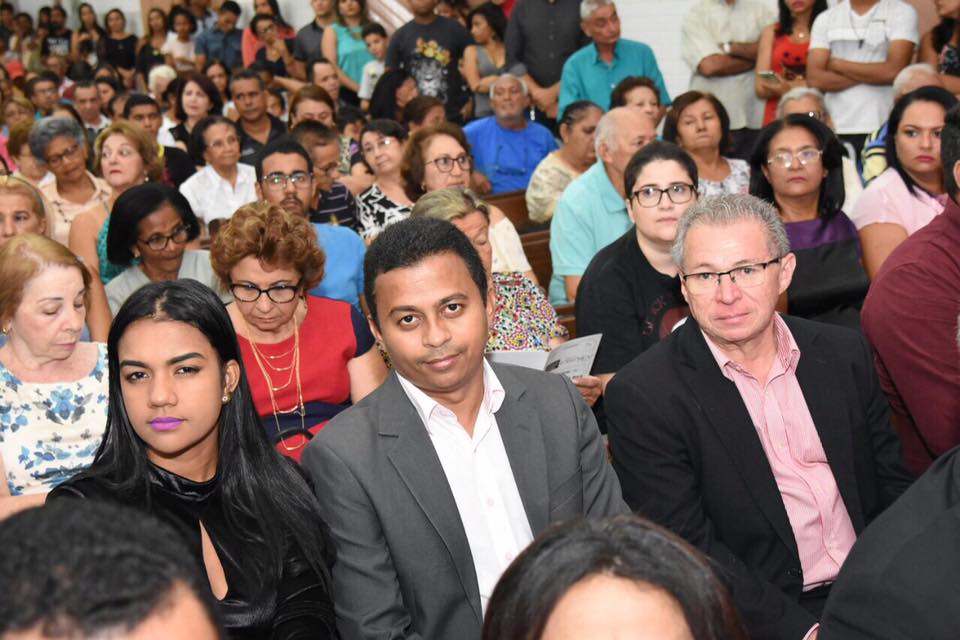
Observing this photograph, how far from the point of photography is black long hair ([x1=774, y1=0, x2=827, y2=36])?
6500 millimetres

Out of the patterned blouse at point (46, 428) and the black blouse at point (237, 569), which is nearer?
the black blouse at point (237, 569)

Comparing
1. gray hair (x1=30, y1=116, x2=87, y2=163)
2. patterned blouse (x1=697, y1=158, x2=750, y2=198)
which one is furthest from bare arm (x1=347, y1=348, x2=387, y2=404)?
gray hair (x1=30, y1=116, x2=87, y2=163)

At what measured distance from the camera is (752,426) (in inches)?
99.8

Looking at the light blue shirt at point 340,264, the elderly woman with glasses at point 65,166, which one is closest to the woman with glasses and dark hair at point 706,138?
the light blue shirt at point 340,264

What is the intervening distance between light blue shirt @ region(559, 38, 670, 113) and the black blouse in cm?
509

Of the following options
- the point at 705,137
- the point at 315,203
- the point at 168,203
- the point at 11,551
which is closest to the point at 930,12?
the point at 705,137

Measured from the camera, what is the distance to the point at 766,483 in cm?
249

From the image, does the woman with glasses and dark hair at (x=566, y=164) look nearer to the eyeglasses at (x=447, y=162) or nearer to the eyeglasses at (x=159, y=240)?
the eyeglasses at (x=447, y=162)

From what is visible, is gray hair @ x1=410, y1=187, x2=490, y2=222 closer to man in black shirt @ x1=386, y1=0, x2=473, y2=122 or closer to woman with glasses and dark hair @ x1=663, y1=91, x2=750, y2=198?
woman with glasses and dark hair @ x1=663, y1=91, x2=750, y2=198

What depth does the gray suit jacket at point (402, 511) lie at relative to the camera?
2.22 metres

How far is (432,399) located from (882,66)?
471cm

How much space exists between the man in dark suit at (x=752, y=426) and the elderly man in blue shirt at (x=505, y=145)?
4.18m

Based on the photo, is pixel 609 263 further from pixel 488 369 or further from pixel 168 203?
pixel 168 203

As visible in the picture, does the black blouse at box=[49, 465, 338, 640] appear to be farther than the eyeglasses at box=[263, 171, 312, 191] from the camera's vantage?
No
